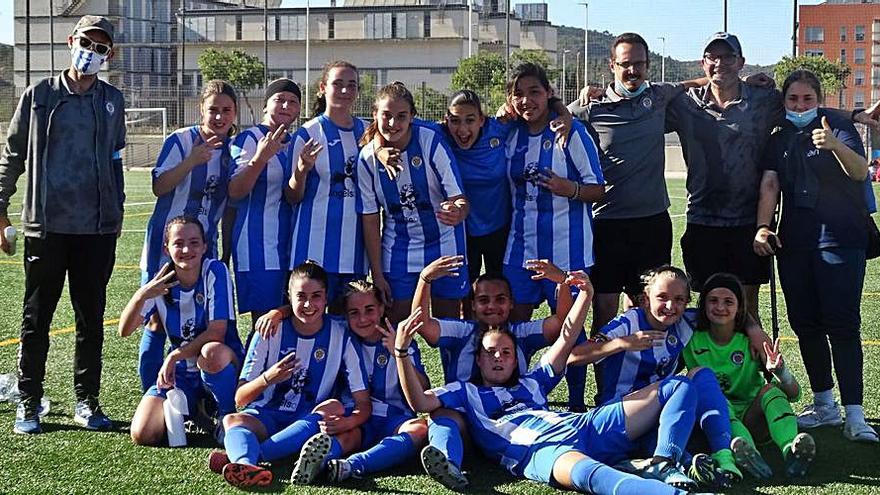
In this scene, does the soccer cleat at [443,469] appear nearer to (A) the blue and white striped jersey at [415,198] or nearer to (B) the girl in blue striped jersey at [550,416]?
(B) the girl in blue striped jersey at [550,416]

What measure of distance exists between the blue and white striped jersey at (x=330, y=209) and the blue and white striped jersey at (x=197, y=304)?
14.5 inches

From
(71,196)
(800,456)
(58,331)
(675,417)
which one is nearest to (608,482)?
(675,417)

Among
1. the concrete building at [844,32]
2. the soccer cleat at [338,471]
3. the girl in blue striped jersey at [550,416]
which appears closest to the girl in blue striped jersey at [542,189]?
the girl in blue striped jersey at [550,416]

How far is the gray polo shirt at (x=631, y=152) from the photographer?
18.4 ft

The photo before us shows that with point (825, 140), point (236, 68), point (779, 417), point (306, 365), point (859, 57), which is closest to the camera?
point (779, 417)

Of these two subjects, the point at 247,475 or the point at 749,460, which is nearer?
the point at 247,475

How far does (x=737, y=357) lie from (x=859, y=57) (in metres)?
71.2

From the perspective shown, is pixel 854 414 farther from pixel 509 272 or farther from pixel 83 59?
pixel 83 59

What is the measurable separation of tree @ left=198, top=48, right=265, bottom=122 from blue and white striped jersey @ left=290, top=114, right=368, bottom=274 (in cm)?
5118

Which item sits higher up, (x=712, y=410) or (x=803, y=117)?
(x=803, y=117)

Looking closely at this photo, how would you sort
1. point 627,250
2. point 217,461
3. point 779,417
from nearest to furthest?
point 217,461, point 779,417, point 627,250

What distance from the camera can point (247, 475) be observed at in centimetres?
438

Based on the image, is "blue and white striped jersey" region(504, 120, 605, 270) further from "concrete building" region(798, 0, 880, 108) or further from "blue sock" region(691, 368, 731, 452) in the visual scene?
"concrete building" region(798, 0, 880, 108)

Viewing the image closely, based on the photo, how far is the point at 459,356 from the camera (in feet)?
16.6
